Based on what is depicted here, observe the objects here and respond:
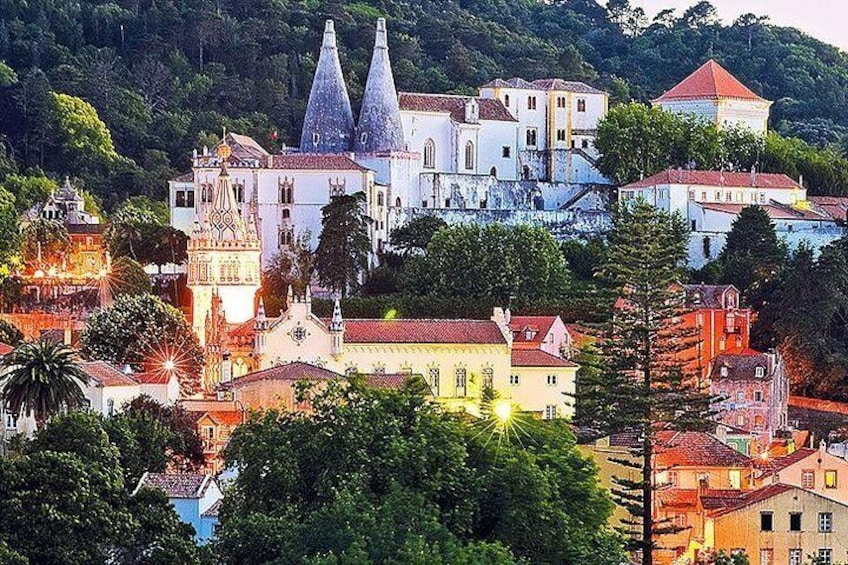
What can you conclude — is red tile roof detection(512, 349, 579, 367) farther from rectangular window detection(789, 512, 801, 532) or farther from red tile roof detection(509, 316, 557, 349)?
rectangular window detection(789, 512, 801, 532)

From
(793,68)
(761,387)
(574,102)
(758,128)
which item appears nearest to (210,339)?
(761,387)

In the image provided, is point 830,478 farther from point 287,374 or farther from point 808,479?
point 287,374

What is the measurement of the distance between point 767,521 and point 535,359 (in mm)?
17928

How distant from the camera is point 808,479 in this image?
64.4m

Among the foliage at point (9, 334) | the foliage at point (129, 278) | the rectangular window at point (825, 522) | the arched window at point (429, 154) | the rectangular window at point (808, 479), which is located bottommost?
the rectangular window at point (825, 522)

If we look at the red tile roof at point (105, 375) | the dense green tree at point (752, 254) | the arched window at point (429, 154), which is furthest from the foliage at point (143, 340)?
the arched window at point (429, 154)

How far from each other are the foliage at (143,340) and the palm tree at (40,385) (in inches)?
486

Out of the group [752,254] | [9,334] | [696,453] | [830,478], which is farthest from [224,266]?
[830,478]

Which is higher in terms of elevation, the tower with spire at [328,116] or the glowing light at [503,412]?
the tower with spire at [328,116]

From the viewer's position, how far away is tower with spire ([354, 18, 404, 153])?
94.3m

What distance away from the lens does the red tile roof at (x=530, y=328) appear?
7856 centimetres

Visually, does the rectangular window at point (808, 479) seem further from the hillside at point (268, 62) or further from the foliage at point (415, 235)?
the hillside at point (268, 62)

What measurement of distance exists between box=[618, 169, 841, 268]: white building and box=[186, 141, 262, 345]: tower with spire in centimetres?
2028

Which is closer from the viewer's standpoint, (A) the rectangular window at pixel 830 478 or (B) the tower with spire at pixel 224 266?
(A) the rectangular window at pixel 830 478
